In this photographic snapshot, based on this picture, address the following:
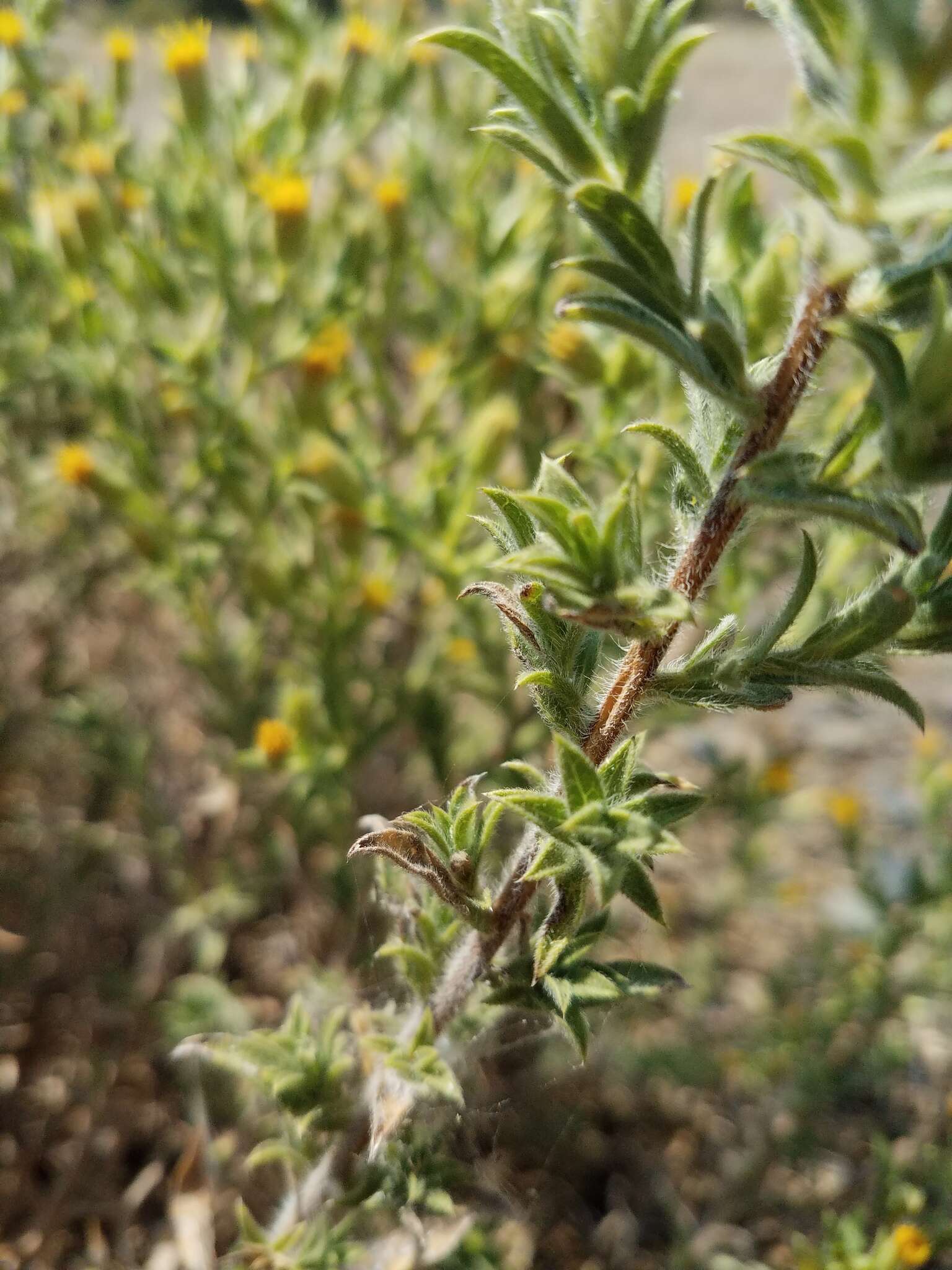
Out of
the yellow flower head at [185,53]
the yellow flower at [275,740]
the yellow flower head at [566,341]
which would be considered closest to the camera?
the yellow flower head at [566,341]

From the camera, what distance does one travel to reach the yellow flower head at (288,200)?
204 cm

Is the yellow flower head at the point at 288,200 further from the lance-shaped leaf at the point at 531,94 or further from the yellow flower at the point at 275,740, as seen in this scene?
the lance-shaped leaf at the point at 531,94

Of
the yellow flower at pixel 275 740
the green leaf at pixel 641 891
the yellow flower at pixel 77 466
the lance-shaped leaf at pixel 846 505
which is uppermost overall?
the lance-shaped leaf at pixel 846 505

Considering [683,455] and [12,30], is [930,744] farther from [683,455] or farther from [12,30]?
[12,30]

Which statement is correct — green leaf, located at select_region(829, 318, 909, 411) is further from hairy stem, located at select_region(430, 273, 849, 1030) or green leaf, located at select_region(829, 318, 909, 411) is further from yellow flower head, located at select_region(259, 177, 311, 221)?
yellow flower head, located at select_region(259, 177, 311, 221)

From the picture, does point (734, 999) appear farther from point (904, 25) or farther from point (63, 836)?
point (904, 25)

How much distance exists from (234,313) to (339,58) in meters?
0.78

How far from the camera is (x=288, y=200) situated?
2.04 meters

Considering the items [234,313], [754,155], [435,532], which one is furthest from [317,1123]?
[234,313]

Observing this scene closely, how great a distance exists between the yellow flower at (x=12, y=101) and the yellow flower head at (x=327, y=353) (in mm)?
892

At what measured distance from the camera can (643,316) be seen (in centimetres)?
79

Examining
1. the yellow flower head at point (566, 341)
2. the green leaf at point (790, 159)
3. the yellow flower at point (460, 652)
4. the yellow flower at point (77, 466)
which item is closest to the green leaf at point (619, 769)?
the green leaf at point (790, 159)

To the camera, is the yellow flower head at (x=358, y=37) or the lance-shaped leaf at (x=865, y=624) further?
the yellow flower head at (x=358, y=37)

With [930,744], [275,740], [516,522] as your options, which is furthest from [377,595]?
[930,744]
